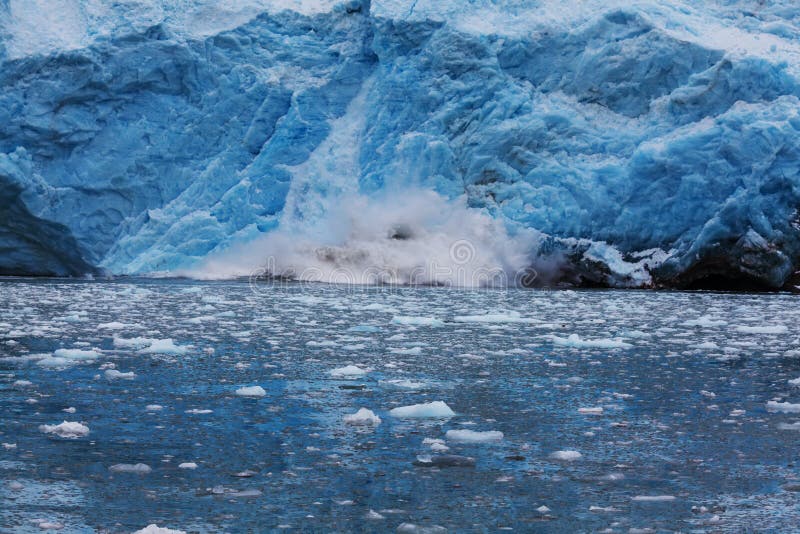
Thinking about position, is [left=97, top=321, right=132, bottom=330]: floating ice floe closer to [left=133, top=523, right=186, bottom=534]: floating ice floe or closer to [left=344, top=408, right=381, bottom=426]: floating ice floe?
[left=344, top=408, right=381, bottom=426]: floating ice floe

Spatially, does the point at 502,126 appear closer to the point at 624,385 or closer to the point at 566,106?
the point at 566,106

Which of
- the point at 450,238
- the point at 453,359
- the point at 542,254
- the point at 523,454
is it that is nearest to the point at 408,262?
the point at 450,238

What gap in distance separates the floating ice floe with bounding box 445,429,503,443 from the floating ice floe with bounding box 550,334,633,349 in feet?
8.90

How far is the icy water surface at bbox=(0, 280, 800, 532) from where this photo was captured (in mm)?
2346

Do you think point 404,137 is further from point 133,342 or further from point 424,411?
point 424,411

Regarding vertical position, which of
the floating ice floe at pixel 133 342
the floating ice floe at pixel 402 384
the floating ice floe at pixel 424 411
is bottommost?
the floating ice floe at pixel 424 411

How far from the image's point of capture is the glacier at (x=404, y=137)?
12.7 meters

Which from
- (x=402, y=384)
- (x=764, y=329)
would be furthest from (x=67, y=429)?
(x=764, y=329)

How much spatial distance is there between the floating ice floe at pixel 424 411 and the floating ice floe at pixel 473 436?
334 millimetres

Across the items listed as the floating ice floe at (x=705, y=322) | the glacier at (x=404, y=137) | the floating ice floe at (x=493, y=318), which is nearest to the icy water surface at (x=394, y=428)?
the floating ice floe at (x=705, y=322)

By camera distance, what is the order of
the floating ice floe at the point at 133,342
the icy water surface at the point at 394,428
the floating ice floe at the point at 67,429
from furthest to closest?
1. the floating ice floe at the point at 133,342
2. the floating ice floe at the point at 67,429
3. the icy water surface at the point at 394,428

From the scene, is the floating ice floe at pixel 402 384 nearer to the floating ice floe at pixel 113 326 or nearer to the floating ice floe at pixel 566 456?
the floating ice floe at pixel 566 456

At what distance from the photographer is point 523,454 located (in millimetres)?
2961

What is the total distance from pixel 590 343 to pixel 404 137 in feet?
29.4
